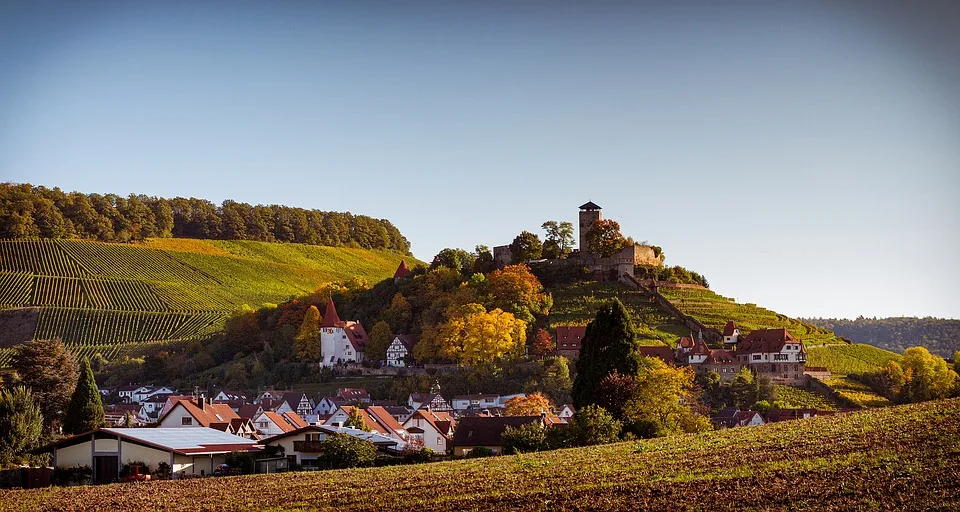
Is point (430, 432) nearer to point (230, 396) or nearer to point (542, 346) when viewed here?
point (542, 346)

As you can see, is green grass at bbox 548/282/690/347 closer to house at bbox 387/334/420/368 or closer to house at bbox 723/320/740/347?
house at bbox 723/320/740/347

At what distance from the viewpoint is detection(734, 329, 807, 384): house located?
9706cm

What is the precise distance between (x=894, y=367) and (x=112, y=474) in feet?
209

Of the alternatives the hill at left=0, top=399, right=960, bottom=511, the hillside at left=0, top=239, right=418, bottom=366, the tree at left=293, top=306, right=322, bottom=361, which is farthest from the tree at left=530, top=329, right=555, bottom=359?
the hill at left=0, top=399, right=960, bottom=511

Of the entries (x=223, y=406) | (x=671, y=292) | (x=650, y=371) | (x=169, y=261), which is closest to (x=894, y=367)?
(x=671, y=292)

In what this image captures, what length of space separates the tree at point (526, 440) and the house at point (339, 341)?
57852mm

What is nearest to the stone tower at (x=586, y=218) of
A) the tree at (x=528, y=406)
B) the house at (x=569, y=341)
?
the house at (x=569, y=341)

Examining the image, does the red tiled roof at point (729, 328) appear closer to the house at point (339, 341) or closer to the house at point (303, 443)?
the house at point (339, 341)

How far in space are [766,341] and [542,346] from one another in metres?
→ 17.6

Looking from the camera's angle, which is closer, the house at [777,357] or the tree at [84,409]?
the tree at [84,409]

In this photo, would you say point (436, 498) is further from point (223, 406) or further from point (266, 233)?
point (266, 233)

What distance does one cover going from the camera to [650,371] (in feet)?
208

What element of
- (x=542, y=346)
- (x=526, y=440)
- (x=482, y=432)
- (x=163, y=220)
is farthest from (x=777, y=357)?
(x=163, y=220)

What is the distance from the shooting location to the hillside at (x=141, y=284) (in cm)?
12425
